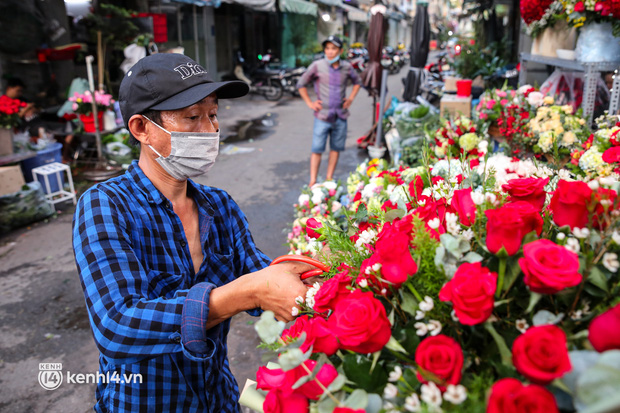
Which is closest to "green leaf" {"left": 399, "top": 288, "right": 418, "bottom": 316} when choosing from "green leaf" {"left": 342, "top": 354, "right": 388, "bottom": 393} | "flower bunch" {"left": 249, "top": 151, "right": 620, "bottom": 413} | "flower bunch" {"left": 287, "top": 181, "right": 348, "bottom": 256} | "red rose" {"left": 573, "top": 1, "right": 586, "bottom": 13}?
"flower bunch" {"left": 249, "top": 151, "right": 620, "bottom": 413}

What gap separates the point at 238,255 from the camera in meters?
1.79

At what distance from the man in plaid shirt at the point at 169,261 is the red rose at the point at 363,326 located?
478mm

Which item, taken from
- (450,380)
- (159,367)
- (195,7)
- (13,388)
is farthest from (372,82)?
(195,7)

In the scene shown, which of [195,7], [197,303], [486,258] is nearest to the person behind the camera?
[486,258]

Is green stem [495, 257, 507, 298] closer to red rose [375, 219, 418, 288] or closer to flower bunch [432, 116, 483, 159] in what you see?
red rose [375, 219, 418, 288]

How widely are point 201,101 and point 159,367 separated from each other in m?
0.87

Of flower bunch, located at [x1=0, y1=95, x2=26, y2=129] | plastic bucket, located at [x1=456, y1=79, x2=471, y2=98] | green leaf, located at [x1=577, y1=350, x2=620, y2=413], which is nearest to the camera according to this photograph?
green leaf, located at [x1=577, y1=350, x2=620, y2=413]

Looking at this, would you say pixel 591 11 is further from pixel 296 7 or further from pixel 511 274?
pixel 296 7

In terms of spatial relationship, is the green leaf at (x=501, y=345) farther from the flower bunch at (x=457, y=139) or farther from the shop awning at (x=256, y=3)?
the shop awning at (x=256, y=3)

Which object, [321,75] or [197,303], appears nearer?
[197,303]

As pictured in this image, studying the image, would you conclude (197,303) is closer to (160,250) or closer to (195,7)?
(160,250)

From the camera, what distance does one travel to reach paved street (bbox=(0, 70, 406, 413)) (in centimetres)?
314

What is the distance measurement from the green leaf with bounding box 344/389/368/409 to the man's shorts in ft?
19.2

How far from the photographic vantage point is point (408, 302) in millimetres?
832
